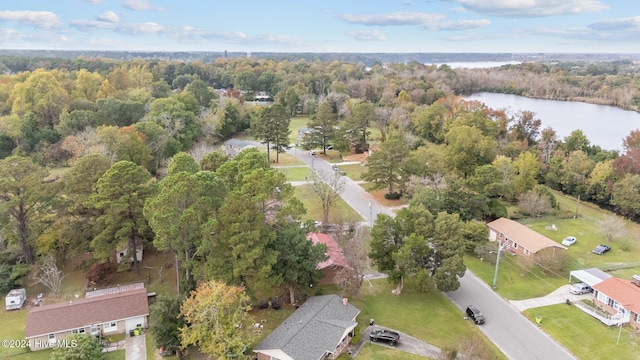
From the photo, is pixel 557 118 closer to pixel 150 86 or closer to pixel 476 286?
pixel 476 286

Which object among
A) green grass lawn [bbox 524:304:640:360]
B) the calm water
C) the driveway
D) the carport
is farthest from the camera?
the calm water

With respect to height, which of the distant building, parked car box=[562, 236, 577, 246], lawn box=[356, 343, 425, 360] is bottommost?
lawn box=[356, 343, 425, 360]

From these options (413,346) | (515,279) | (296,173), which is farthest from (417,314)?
(296,173)

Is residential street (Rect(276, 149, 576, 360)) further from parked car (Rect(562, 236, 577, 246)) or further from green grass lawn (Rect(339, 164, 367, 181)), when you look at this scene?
green grass lawn (Rect(339, 164, 367, 181))

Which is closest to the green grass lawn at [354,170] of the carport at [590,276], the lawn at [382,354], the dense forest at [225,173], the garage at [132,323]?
the dense forest at [225,173]

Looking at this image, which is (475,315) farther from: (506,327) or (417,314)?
(417,314)

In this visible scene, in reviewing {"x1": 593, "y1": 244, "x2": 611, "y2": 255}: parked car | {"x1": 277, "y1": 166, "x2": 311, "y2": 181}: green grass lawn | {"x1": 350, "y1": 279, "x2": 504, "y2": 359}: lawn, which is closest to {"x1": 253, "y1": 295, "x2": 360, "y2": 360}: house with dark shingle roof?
{"x1": 350, "y1": 279, "x2": 504, "y2": 359}: lawn

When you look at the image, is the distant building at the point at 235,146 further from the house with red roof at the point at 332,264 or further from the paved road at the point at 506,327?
the paved road at the point at 506,327
